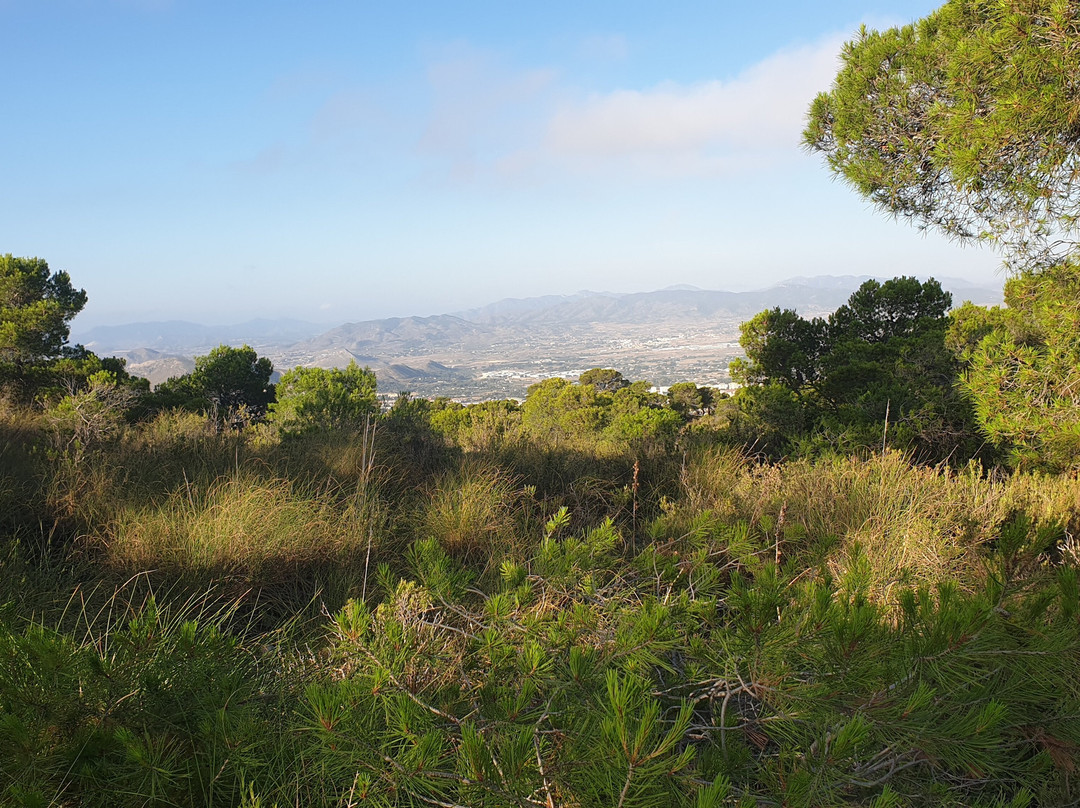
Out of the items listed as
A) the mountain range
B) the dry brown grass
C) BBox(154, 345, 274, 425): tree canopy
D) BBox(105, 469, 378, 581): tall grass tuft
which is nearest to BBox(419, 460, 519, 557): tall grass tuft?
BBox(105, 469, 378, 581): tall grass tuft

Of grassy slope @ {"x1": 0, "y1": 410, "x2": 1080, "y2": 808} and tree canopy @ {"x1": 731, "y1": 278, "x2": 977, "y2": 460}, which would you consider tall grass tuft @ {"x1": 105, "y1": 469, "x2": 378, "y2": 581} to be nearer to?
grassy slope @ {"x1": 0, "y1": 410, "x2": 1080, "y2": 808}

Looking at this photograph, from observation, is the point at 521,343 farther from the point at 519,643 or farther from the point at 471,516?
the point at 519,643

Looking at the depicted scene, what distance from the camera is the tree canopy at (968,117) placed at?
387 cm

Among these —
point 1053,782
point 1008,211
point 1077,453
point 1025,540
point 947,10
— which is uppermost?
point 947,10

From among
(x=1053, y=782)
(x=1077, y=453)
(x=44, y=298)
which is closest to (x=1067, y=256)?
(x=1077, y=453)

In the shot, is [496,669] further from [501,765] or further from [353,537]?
[353,537]

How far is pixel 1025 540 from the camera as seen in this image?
171 cm

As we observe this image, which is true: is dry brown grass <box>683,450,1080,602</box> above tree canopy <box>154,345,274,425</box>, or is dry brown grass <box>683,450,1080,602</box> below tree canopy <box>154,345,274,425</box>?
below

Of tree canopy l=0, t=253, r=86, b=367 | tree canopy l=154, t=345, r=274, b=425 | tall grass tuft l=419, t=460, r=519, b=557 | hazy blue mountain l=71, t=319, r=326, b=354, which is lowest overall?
tall grass tuft l=419, t=460, r=519, b=557

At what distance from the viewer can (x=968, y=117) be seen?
424 cm

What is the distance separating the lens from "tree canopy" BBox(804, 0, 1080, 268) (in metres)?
3.87

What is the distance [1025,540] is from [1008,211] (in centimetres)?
410

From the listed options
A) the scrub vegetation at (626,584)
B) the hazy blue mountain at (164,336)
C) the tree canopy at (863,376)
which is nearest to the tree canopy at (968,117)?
the scrub vegetation at (626,584)

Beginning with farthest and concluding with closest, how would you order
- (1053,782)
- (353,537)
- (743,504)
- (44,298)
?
(44,298) → (743,504) → (353,537) → (1053,782)
